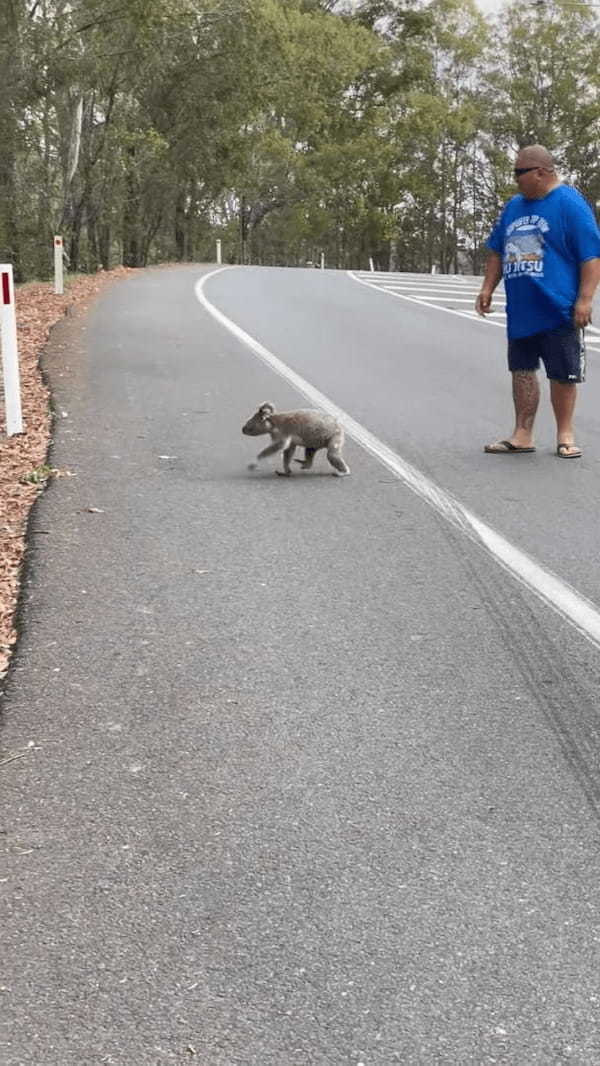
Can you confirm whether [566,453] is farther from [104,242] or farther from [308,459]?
[104,242]

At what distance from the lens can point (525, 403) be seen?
351 inches

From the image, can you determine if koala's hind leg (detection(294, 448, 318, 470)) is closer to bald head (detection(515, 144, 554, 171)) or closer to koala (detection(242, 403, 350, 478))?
koala (detection(242, 403, 350, 478))

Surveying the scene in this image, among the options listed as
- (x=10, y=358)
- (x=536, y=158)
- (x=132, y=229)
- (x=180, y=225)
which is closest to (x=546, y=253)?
(x=536, y=158)

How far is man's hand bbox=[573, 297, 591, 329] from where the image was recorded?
8398mm

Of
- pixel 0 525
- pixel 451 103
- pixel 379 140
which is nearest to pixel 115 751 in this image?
A: pixel 0 525

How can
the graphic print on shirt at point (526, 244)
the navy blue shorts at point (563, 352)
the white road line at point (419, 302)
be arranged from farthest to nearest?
the white road line at point (419, 302) → the navy blue shorts at point (563, 352) → the graphic print on shirt at point (526, 244)

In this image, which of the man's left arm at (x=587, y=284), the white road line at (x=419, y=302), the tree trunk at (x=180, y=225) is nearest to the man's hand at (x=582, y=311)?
the man's left arm at (x=587, y=284)

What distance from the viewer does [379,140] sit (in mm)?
71375

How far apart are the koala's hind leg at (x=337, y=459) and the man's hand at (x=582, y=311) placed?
1774 millimetres

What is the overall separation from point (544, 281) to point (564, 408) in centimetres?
89

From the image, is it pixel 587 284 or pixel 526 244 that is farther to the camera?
pixel 526 244

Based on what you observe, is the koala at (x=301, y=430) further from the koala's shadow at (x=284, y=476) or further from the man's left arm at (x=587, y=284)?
the man's left arm at (x=587, y=284)

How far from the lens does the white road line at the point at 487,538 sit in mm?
5371

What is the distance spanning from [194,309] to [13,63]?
10.9m
